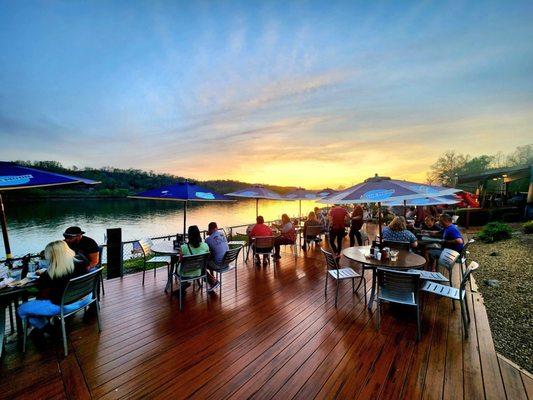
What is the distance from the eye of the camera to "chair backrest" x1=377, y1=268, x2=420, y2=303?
263 cm

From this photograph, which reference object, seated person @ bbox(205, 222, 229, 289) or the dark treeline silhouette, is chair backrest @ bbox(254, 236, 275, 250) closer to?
seated person @ bbox(205, 222, 229, 289)

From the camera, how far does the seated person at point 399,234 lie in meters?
4.22

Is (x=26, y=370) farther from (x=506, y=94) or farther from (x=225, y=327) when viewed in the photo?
(x=506, y=94)

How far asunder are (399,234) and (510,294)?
2351 mm

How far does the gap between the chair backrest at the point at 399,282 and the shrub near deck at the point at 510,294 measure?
1.09 m

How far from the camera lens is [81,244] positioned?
3.45 meters

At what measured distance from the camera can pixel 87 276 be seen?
8.38ft

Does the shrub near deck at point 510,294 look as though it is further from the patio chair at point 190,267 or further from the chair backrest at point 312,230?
the patio chair at point 190,267

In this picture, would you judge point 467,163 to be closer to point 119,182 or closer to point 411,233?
point 411,233

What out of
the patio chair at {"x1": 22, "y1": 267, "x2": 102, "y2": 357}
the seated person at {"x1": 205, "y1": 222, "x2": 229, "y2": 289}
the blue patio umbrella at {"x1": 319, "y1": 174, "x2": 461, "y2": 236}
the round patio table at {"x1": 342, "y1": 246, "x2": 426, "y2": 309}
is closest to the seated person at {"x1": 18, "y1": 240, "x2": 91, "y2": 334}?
the patio chair at {"x1": 22, "y1": 267, "x2": 102, "y2": 357}

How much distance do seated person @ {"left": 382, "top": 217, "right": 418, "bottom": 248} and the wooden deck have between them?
1.11 m

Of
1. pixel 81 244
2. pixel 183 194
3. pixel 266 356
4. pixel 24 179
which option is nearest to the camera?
pixel 24 179

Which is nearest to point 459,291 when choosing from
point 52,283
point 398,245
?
point 398,245

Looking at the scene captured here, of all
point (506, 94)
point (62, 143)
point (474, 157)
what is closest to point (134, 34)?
point (62, 143)
